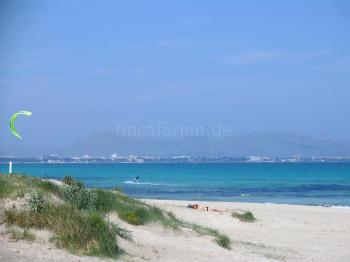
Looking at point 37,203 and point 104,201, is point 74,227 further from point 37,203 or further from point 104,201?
point 104,201

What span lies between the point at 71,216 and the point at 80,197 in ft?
7.54

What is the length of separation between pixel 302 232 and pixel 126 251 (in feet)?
30.2

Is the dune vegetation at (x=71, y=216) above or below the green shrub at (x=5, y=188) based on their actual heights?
below

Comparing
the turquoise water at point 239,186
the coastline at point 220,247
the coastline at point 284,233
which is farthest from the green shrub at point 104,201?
the coastline at point 284,233

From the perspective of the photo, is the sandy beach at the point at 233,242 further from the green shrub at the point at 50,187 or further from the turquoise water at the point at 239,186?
the turquoise water at the point at 239,186

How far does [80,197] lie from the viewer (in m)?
15.3

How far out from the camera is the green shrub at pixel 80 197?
49.2ft

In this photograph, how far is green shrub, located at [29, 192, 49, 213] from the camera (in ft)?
43.1

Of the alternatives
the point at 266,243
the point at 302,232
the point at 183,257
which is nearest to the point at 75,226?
the point at 183,257

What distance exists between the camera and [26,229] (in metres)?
12.6

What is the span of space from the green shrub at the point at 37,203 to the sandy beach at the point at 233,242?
37.9 inches

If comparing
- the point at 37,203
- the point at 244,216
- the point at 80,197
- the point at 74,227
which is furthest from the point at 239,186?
the point at 74,227

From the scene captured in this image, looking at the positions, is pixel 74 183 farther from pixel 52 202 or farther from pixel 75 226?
pixel 75 226

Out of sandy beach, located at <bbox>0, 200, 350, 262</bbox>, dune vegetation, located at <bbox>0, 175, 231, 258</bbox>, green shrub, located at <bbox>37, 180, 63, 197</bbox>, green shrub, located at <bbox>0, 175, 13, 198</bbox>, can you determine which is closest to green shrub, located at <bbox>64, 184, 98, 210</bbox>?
dune vegetation, located at <bbox>0, 175, 231, 258</bbox>
